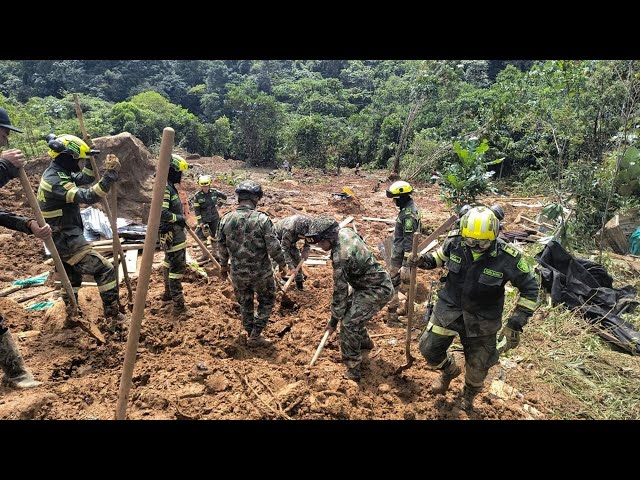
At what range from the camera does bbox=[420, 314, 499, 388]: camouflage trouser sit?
379cm

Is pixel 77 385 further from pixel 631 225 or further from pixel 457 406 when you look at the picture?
pixel 631 225

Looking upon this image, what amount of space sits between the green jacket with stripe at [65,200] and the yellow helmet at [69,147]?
200 mm

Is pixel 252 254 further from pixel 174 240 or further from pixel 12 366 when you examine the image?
pixel 12 366

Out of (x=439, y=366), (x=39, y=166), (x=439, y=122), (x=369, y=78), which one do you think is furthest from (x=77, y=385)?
(x=369, y=78)

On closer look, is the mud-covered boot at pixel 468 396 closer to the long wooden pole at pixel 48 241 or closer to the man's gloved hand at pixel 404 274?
the man's gloved hand at pixel 404 274

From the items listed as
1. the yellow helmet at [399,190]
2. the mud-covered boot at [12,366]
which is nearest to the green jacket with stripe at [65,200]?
the mud-covered boot at [12,366]

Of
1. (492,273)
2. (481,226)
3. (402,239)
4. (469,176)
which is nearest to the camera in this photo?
(481,226)

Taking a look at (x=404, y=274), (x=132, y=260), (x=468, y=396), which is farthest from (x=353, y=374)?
(x=132, y=260)

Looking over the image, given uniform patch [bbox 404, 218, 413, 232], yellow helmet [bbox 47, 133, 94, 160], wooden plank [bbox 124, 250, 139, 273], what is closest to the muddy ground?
wooden plank [bbox 124, 250, 139, 273]

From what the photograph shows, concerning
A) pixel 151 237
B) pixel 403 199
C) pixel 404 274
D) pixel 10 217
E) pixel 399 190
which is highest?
pixel 151 237

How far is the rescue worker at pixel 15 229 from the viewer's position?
3557mm

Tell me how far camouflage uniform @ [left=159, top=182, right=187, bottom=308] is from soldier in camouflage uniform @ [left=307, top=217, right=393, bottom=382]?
2.53 m

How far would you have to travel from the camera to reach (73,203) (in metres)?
4.64

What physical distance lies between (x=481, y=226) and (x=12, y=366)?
4690mm
